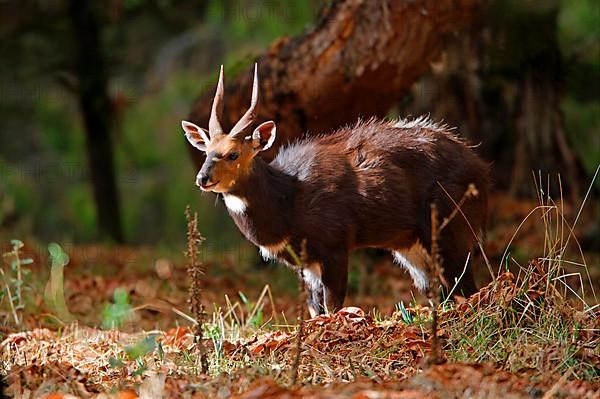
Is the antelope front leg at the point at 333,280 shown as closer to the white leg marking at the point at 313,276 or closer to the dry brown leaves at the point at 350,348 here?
the white leg marking at the point at 313,276

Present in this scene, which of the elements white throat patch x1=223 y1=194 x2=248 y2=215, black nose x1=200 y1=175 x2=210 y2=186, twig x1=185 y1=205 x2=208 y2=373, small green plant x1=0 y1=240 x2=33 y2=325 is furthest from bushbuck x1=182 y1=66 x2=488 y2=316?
twig x1=185 y1=205 x2=208 y2=373

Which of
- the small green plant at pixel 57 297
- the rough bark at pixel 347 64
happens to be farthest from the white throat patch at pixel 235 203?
the rough bark at pixel 347 64

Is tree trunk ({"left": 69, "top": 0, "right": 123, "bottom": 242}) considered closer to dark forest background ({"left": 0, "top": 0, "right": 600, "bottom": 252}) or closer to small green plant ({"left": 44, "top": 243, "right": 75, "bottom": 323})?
dark forest background ({"left": 0, "top": 0, "right": 600, "bottom": 252})

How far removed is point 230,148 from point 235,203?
0.41 metres

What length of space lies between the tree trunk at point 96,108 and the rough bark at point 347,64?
3080mm

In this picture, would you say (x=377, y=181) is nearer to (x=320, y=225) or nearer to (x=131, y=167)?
(x=320, y=225)

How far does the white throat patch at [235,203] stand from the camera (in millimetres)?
6332

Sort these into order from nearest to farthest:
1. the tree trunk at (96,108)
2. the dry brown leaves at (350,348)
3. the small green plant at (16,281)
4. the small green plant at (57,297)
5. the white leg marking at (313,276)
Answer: the dry brown leaves at (350,348) → the small green plant at (16,281) → the white leg marking at (313,276) → the small green plant at (57,297) → the tree trunk at (96,108)

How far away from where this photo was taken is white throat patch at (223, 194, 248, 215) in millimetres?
6332

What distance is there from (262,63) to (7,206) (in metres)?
6.03

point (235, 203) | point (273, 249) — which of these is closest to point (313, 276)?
point (273, 249)

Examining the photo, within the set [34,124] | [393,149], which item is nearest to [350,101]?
[393,149]

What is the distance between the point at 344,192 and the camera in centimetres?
652

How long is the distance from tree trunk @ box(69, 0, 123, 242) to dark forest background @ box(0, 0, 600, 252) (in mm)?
13
